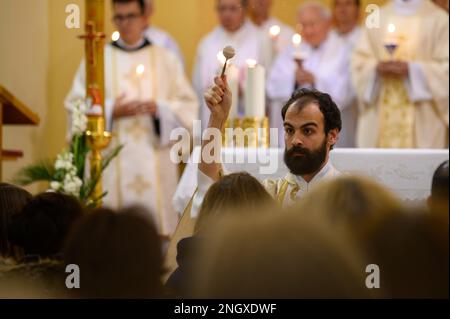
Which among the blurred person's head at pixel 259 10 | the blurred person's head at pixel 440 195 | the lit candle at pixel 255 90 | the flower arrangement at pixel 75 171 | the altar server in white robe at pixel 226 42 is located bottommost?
the flower arrangement at pixel 75 171

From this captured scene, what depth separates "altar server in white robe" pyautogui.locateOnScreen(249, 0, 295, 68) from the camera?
904 centimetres

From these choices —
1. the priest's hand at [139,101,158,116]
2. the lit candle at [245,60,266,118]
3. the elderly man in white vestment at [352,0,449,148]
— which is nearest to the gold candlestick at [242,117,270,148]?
the lit candle at [245,60,266,118]

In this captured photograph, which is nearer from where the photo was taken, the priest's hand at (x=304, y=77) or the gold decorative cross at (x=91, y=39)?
the gold decorative cross at (x=91, y=39)

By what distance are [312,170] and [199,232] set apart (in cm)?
110

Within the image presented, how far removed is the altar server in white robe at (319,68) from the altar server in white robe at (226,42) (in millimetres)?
383

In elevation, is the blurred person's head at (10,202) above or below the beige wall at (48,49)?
below

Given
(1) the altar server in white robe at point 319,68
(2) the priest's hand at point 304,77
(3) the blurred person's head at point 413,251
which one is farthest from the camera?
(1) the altar server in white robe at point 319,68

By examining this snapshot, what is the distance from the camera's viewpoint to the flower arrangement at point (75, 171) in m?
5.76

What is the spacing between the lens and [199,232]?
3029 millimetres

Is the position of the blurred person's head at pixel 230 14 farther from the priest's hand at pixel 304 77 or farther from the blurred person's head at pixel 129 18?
the priest's hand at pixel 304 77

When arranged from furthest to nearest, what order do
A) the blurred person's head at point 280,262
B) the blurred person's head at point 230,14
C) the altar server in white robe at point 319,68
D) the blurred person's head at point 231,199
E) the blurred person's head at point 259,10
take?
the blurred person's head at point 259,10 < the blurred person's head at point 230,14 < the altar server in white robe at point 319,68 < the blurred person's head at point 231,199 < the blurred person's head at point 280,262

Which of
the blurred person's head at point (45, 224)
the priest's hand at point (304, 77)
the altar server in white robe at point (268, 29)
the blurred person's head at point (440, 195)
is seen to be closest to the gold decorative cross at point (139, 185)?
the altar server in white robe at point (268, 29)

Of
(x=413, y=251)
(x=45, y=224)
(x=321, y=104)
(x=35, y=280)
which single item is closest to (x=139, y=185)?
(x=321, y=104)
